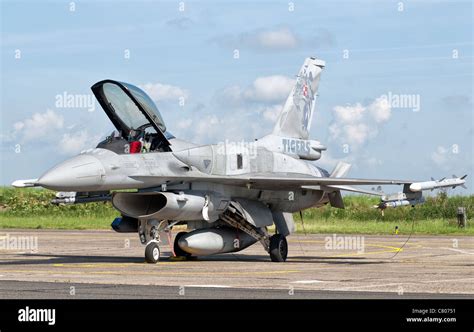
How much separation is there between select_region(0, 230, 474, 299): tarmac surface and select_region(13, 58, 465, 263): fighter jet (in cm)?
78

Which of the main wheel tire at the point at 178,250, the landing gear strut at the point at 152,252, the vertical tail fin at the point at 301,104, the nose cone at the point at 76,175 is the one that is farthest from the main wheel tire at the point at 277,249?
the nose cone at the point at 76,175

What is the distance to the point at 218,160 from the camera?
22.0m

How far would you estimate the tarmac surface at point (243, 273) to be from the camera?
1452 centimetres

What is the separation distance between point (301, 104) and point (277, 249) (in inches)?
195

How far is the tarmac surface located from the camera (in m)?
14.5

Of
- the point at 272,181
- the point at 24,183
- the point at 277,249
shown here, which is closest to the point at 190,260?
the point at 277,249

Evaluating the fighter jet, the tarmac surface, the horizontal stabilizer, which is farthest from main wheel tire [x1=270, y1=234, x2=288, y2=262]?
the horizontal stabilizer

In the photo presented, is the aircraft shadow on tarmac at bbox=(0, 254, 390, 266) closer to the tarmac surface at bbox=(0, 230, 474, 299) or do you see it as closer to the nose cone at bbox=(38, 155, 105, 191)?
the tarmac surface at bbox=(0, 230, 474, 299)

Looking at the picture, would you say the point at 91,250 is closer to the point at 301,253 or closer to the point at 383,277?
the point at 301,253

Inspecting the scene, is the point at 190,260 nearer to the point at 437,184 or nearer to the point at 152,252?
the point at 152,252

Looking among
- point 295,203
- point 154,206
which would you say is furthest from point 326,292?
point 295,203

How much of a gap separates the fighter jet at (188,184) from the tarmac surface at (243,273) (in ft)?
2.57

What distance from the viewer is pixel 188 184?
70.3 ft
